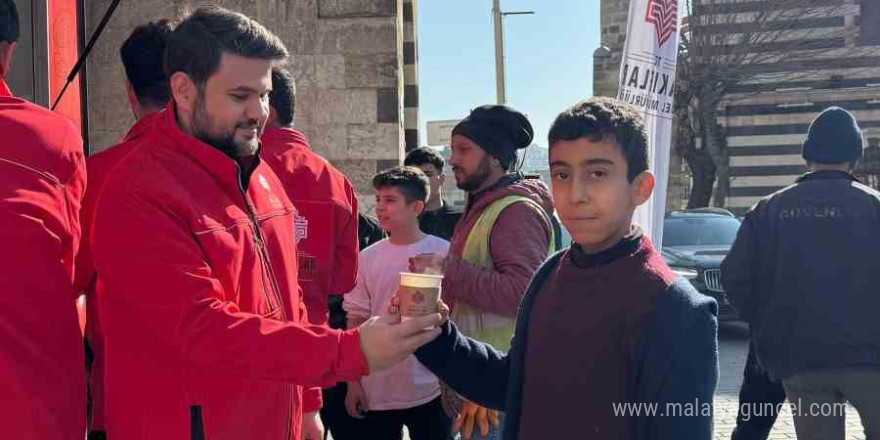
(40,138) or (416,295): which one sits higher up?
(40,138)

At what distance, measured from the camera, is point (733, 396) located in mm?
8000

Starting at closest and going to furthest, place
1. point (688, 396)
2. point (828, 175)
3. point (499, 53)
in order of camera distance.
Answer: point (688, 396) < point (828, 175) < point (499, 53)

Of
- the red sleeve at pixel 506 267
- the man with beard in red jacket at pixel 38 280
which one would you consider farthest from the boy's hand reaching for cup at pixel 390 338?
the red sleeve at pixel 506 267

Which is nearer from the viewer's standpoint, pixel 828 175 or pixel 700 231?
pixel 828 175

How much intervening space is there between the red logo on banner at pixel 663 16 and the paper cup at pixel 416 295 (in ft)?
8.29

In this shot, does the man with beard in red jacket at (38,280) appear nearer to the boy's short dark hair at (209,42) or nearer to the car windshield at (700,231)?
the boy's short dark hair at (209,42)

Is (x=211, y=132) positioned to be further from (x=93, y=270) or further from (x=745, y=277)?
(x=745, y=277)

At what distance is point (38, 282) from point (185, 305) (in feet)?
1.17

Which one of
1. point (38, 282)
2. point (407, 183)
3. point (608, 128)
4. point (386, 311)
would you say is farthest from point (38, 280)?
point (407, 183)

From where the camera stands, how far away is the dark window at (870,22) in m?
24.2

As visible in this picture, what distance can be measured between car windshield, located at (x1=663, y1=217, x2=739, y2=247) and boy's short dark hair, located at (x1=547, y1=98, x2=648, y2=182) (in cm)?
1048

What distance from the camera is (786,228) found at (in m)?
4.38

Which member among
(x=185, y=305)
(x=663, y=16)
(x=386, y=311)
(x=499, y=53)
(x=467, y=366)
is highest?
(x=499, y=53)

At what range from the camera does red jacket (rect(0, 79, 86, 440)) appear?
2021mm
